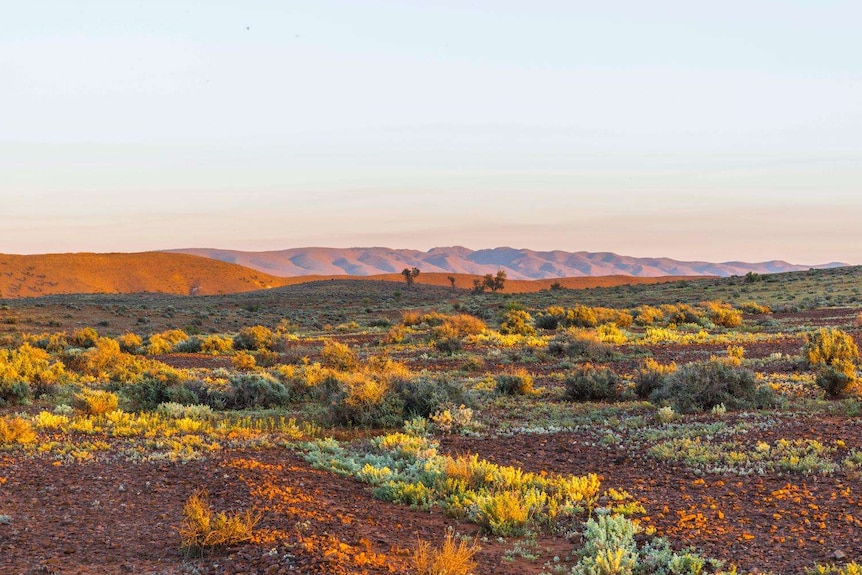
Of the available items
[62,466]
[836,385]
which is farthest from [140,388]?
[836,385]

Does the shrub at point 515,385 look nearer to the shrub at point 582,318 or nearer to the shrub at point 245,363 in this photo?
the shrub at point 245,363

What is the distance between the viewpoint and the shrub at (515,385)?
559 inches

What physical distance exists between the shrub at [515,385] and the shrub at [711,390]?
2.60 meters

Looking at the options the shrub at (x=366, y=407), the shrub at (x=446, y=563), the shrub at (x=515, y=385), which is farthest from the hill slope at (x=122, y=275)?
the shrub at (x=446, y=563)

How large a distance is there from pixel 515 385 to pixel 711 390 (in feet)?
12.6

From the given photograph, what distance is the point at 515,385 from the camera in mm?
14273

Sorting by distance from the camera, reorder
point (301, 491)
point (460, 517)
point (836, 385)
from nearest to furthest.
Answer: point (460, 517) < point (301, 491) < point (836, 385)

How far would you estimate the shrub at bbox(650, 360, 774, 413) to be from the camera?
1174 centimetres

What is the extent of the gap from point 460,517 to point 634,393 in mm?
7911

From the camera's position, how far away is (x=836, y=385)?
12.3m

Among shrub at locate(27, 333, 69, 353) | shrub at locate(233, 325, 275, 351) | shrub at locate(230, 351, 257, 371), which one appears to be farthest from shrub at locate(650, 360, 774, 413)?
shrub at locate(27, 333, 69, 353)

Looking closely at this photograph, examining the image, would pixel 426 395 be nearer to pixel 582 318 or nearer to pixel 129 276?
pixel 582 318

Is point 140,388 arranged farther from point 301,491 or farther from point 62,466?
point 301,491

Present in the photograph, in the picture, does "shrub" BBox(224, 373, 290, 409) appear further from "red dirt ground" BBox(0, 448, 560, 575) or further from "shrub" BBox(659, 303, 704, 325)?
"shrub" BBox(659, 303, 704, 325)
